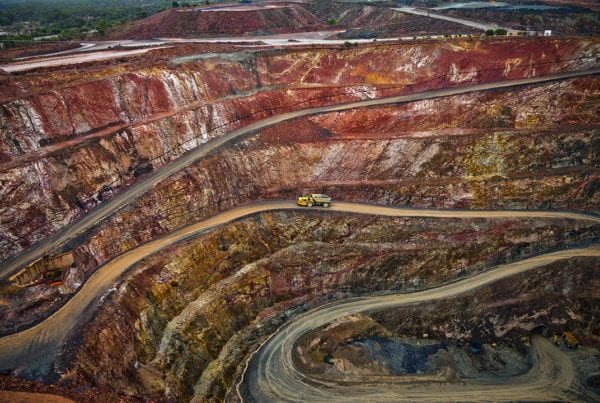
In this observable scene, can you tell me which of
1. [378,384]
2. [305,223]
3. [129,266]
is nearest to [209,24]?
[305,223]

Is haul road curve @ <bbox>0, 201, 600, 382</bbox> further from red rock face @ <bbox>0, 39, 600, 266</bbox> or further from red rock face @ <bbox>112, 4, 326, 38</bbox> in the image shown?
red rock face @ <bbox>112, 4, 326, 38</bbox>

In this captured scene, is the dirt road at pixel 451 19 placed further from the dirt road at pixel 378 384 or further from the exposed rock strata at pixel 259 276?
the dirt road at pixel 378 384

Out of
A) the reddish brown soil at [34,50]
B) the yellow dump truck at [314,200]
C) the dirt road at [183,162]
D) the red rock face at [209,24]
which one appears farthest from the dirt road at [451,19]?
the reddish brown soil at [34,50]

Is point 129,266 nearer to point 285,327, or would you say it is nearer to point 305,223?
point 285,327

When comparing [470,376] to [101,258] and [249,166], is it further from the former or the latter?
[101,258]

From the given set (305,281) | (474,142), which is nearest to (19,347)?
(305,281)

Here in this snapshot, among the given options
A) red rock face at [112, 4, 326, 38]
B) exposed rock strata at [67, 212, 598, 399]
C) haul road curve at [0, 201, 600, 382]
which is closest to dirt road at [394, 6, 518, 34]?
red rock face at [112, 4, 326, 38]
